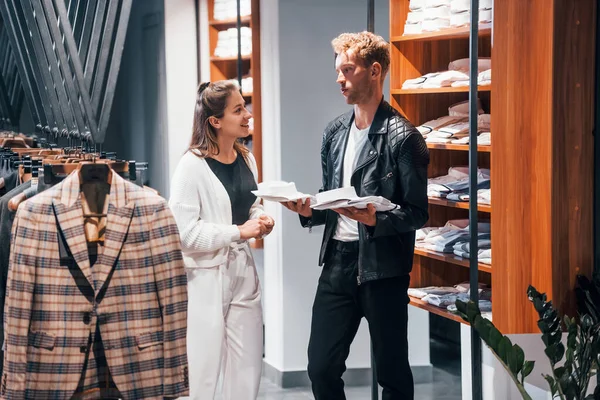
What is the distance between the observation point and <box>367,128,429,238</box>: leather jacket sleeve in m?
3.61

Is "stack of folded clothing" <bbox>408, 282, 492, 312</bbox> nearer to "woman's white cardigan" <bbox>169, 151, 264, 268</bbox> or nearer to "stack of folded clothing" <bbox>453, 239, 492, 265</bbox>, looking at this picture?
"stack of folded clothing" <bbox>453, 239, 492, 265</bbox>

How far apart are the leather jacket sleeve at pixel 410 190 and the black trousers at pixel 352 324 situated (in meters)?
0.21

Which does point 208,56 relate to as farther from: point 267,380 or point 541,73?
point 541,73

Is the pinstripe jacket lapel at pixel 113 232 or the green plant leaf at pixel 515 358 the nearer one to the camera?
the pinstripe jacket lapel at pixel 113 232

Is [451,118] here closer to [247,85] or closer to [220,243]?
[220,243]

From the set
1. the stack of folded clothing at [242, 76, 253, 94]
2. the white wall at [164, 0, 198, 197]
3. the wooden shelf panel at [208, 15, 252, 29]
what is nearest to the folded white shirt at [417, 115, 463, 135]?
the stack of folded clothing at [242, 76, 253, 94]

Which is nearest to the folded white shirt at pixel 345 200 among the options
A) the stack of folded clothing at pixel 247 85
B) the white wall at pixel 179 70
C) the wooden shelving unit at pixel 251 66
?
the wooden shelving unit at pixel 251 66

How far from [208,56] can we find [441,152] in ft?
9.21

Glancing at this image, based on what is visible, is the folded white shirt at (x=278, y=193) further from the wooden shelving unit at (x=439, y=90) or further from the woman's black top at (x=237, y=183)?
the wooden shelving unit at (x=439, y=90)

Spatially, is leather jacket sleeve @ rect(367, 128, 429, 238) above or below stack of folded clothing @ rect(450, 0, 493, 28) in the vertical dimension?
below

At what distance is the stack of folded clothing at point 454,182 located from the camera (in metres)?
4.23

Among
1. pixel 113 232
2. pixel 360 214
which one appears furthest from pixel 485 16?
pixel 113 232

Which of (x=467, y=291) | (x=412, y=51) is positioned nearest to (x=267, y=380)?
(x=467, y=291)

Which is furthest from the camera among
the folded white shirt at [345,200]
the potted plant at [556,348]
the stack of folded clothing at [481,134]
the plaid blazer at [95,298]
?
the stack of folded clothing at [481,134]
